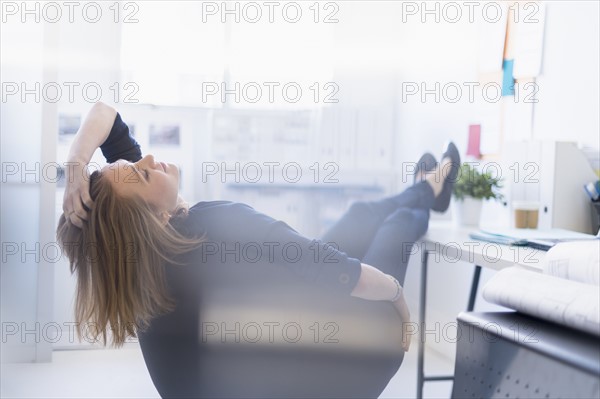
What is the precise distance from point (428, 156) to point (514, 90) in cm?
40

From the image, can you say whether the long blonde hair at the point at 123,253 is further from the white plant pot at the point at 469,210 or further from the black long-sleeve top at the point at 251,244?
the white plant pot at the point at 469,210

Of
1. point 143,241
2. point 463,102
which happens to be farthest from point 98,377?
point 463,102

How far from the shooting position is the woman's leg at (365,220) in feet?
7.45

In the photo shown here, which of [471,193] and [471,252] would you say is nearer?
[471,252]

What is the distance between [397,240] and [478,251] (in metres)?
0.40

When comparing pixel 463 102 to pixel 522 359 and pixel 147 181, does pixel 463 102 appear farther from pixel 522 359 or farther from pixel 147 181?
pixel 522 359

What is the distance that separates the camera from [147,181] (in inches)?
48.9

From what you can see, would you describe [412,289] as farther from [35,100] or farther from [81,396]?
[35,100]

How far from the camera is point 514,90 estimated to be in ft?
8.57

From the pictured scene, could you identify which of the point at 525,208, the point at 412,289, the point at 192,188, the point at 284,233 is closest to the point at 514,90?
the point at 525,208

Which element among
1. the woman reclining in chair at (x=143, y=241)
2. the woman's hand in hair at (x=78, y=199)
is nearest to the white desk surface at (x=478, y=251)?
the woman reclining in chair at (x=143, y=241)

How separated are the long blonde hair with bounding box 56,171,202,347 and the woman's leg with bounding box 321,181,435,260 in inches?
44.2

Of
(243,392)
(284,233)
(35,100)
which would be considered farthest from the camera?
(35,100)

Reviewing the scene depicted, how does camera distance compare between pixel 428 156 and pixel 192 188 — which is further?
pixel 192 188
